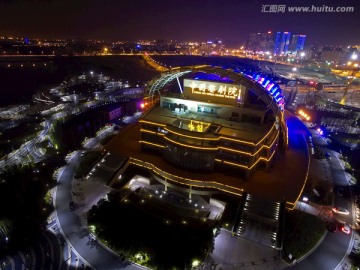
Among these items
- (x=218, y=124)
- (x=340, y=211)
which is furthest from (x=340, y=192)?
(x=218, y=124)

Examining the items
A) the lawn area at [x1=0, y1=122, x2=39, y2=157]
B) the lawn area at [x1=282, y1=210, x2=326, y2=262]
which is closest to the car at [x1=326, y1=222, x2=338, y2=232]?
the lawn area at [x1=282, y1=210, x2=326, y2=262]

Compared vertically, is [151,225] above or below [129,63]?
below

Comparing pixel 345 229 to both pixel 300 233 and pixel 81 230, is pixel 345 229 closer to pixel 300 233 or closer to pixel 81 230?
pixel 300 233

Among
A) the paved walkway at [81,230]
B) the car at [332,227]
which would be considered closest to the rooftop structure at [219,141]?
the car at [332,227]

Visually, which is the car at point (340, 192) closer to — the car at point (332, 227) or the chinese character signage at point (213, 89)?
the car at point (332, 227)

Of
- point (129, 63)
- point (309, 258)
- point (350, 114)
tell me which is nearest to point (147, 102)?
point (309, 258)

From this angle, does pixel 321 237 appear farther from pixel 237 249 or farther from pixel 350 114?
pixel 350 114

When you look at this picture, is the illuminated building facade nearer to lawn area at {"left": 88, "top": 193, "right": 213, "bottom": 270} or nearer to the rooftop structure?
the rooftop structure
